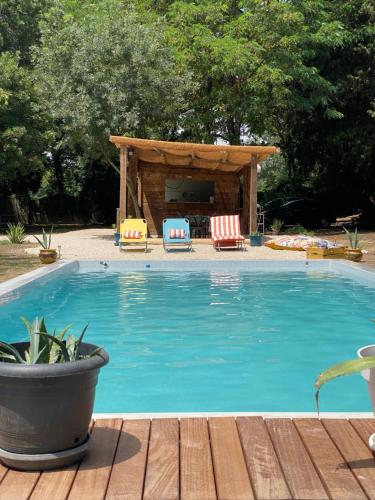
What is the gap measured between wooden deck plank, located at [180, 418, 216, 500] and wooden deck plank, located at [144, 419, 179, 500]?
3cm

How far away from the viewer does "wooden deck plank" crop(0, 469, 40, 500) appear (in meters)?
2.36

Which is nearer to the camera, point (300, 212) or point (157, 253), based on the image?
point (157, 253)

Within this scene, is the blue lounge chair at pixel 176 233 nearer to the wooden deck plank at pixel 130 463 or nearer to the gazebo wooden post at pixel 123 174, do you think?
the gazebo wooden post at pixel 123 174

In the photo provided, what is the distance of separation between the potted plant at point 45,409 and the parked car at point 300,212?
22540 millimetres

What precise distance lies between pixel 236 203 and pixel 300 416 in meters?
18.8

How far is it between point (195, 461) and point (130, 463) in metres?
0.31

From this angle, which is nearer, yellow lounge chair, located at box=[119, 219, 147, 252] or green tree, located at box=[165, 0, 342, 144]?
yellow lounge chair, located at box=[119, 219, 147, 252]

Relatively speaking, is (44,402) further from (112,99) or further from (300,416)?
(112,99)

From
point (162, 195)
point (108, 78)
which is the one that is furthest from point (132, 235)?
point (108, 78)

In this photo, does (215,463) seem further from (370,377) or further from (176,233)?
(176,233)

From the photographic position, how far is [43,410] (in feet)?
8.30

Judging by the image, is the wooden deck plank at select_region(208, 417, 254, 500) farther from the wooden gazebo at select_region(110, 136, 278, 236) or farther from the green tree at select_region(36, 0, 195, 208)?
the green tree at select_region(36, 0, 195, 208)

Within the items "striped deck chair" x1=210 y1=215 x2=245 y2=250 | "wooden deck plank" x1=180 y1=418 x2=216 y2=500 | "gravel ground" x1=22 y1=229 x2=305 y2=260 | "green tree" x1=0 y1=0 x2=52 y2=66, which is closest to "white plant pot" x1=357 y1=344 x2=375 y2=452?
"wooden deck plank" x1=180 y1=418 x2=216 y2=500

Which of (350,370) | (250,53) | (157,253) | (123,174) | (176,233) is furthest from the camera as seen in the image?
(250,53)
